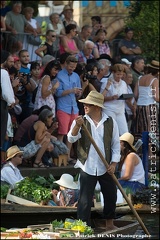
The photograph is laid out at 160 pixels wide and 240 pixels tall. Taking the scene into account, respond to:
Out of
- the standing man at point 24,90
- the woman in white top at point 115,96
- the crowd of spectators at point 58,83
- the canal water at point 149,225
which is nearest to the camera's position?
the canal water at point 149,225

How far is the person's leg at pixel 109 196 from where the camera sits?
41.4 feet

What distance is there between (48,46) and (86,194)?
24.0ft

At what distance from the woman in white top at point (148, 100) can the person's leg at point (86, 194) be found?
6.19 meters

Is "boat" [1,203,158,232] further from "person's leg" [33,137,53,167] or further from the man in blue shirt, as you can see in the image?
the man in blue shirt

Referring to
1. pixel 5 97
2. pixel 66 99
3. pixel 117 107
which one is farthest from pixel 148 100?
pixel 5 97

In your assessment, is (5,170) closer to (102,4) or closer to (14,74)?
(14,74)

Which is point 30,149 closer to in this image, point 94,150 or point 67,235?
point 94,150

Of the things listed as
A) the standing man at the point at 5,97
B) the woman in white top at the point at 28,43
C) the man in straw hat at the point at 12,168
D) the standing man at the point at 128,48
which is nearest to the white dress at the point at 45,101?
the standing man at the point at 5,97

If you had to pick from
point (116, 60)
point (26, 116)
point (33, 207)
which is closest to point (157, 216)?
point (33, 207)

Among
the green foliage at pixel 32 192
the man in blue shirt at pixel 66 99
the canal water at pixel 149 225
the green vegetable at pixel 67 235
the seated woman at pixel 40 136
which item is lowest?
the canal water at pixel 149 225

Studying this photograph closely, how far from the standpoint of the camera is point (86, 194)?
12.5 metres

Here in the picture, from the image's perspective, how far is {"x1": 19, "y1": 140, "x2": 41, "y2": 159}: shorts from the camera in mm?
16641

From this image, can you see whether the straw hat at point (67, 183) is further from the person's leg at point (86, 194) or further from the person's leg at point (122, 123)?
the person's leg at point (122, 123)

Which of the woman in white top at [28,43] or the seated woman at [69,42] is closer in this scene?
the seated woman at [69,42]
